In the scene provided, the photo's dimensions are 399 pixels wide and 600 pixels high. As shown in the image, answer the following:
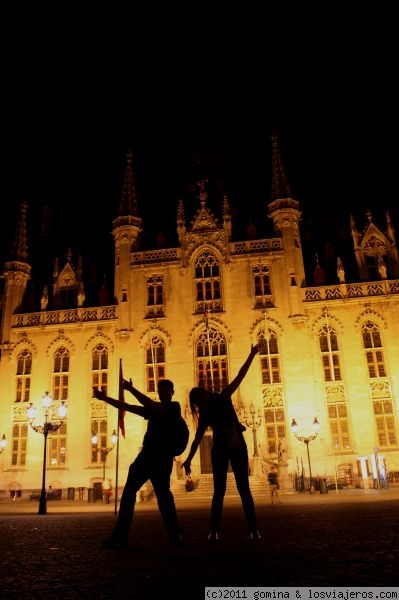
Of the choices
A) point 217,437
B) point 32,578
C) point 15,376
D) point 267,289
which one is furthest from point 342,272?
point 32,578

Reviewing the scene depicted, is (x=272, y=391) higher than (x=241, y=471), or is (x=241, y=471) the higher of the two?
(x=272, y=391)

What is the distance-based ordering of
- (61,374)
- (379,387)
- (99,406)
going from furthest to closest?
(61,374) → (99,406) → (379,387)

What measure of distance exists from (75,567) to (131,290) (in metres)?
31.8

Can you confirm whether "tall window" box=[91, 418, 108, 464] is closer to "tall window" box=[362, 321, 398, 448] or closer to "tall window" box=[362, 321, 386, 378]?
"tall window" box=[362, 321, 398, 448]

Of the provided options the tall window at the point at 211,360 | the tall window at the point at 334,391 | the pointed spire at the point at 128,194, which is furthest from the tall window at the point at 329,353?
the pointed spire at the point at 128,194

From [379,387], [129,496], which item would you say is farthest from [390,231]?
[129,496]

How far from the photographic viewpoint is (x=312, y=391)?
32.1 m

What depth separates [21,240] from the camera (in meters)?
39.2

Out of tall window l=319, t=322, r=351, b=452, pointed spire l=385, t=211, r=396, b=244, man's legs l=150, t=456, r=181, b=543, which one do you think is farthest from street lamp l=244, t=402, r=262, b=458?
man's legs l=150, t=456, r=181, b=543

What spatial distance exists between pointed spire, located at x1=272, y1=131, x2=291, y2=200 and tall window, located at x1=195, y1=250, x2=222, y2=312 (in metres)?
6.54

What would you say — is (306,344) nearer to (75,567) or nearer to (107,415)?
(107,415)

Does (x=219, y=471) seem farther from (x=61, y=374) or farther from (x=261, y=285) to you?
(x=61, y=374)

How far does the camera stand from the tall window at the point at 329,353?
107 ft

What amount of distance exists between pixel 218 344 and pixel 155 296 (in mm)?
5582
